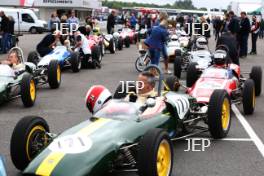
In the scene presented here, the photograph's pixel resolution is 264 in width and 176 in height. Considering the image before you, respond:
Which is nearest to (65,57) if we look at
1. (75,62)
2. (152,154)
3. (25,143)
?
(75,62)

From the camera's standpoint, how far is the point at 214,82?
9.83 meters

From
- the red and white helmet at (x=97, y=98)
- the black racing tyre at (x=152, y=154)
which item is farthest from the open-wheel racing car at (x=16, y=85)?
the black racing tyre at (x=152, y=154)

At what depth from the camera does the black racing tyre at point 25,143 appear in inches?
226

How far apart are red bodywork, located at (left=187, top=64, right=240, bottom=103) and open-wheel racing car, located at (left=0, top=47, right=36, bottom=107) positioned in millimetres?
3216

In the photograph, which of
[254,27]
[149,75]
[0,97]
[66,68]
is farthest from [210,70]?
[254,27]

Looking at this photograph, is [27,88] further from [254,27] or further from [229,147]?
[254,27]

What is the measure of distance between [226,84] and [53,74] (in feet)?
14.7

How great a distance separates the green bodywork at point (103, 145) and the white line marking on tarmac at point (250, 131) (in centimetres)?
157

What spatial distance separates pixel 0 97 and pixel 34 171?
519 cm

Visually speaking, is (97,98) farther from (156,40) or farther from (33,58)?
(33,58)

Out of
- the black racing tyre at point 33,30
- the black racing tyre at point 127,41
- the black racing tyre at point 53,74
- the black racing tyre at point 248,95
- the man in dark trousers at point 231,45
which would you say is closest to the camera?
the black racing tyre at point 248,95

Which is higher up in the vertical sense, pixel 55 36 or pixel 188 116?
Result: pixel 55 36

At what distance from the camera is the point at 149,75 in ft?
23.2

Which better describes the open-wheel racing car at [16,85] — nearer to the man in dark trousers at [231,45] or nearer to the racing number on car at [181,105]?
the racing number on car at [181,105]
